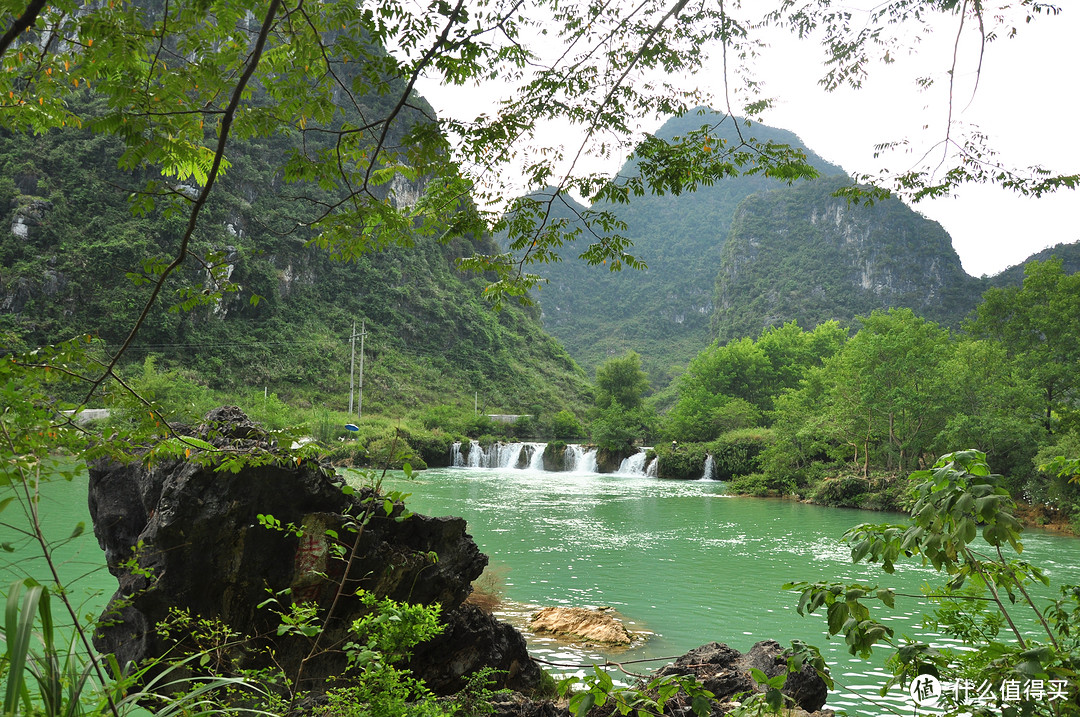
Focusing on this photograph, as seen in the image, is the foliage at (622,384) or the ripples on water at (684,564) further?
the foliage at (622,384)

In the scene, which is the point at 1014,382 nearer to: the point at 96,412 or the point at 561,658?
the point at 561,658

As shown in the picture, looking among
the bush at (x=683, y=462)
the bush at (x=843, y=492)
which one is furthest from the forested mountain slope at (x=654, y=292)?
the bush at (x=843, y=492)

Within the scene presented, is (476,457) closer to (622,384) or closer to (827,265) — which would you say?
(622,384)

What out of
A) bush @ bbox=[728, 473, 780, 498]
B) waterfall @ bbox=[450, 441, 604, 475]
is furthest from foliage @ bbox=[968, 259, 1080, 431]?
waterfall @ bbox=[450, 441, 604, 475]

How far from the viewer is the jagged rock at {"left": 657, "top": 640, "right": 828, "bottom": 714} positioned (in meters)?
3.49

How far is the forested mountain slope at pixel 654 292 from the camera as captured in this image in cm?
9081

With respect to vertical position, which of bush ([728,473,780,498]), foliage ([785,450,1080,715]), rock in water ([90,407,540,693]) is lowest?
bush ([728,473,780,498])

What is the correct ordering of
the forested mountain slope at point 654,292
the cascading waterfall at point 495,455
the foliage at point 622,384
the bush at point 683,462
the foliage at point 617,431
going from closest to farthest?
the bush at point 683,462
the foliage at point 617,431
the cascading waterfall at point 495,455
the foliage at point 622,384
the forested mountain slope at point 654,292

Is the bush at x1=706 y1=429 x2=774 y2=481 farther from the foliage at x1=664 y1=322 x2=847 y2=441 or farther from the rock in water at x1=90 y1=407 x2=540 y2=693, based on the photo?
the rock in water at x1=90 y1=407 x2=540 y2=693

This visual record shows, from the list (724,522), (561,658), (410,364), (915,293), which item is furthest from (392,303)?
(915,293)

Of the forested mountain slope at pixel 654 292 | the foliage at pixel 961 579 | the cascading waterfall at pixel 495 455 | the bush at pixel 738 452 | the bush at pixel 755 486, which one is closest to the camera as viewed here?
the foliage at pixel 961 579

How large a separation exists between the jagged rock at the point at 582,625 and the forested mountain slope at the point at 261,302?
22.6m

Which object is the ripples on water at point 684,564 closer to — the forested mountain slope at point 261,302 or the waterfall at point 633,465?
the waterfall at point 633,465

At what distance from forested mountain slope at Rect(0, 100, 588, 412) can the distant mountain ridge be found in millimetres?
16894
